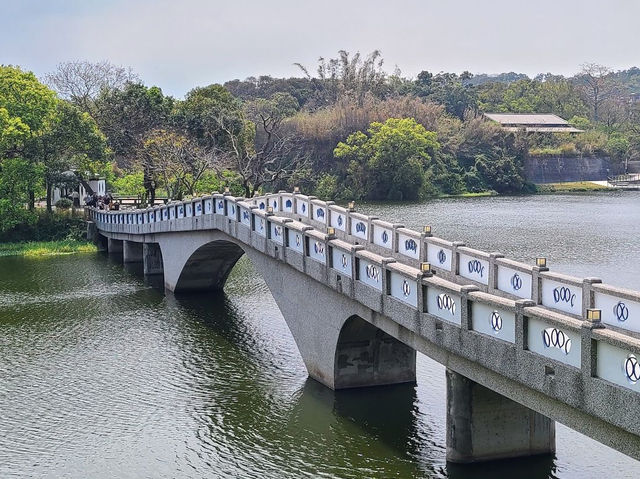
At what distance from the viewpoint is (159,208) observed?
124ft

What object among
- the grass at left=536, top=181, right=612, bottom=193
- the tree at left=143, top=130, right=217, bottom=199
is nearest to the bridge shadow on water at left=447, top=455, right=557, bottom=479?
the tree at left=143, top=130, right=217, bottom=199

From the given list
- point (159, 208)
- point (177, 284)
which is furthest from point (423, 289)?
point (159, 208)

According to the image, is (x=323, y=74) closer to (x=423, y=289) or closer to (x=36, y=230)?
(x=36, y=230)

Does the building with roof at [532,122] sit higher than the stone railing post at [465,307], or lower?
higher

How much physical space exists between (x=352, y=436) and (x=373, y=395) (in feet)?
6.69

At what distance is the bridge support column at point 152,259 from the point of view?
4141cm

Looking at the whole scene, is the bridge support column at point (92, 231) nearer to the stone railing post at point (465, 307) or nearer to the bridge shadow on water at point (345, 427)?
the bridge shadow on water at point (345, 427)

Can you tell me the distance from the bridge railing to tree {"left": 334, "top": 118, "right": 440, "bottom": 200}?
176ft

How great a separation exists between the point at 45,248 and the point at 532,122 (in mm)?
71513

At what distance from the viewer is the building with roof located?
343 feet

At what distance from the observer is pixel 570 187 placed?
320ft

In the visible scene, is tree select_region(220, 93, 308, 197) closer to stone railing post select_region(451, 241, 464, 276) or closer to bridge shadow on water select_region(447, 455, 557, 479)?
stone railing post select_region(451, 241, 464, 276)

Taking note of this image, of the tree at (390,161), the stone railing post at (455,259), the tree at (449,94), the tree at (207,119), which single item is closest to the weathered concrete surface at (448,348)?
Answer: the stone railing post at (455,259)

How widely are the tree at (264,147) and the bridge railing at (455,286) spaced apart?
3108cm
